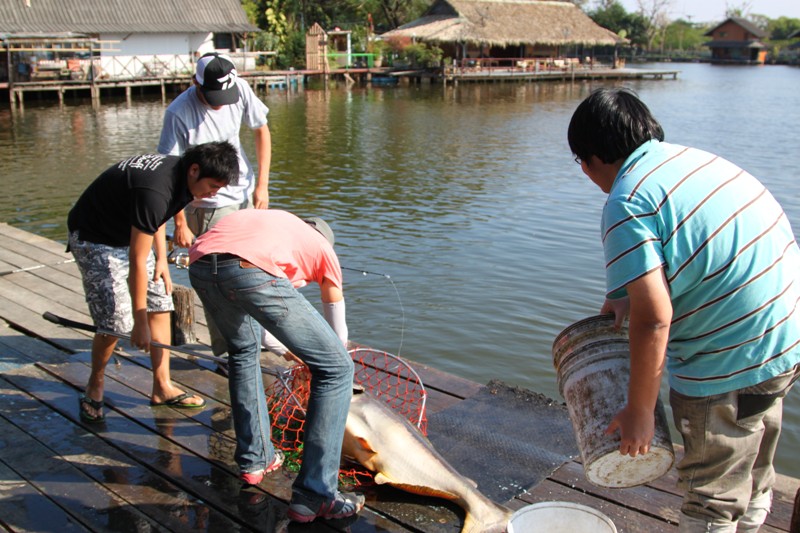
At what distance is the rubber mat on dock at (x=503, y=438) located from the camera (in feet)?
11.9

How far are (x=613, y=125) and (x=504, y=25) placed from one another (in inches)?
1992

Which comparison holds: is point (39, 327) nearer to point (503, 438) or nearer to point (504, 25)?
point (503, 438)

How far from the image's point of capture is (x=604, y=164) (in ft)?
7.76

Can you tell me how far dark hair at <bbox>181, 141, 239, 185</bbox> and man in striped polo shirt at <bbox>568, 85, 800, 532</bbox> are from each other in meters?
1.65

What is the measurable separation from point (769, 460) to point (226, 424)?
109 inches

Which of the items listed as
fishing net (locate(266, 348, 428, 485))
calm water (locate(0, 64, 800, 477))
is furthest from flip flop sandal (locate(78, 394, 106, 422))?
calm water (locate(0, 64, 800, 477))

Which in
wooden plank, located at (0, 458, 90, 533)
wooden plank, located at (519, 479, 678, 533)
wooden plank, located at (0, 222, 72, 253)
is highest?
wooden plank, located at (0, 222, 72, 253)

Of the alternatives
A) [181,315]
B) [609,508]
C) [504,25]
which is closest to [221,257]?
[609,508]

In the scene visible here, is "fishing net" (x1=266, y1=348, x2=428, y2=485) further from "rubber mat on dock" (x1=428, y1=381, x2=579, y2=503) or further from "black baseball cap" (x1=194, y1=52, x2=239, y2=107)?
"black baseball cap" (x1=194, y1=52, x2=239, y2=107)

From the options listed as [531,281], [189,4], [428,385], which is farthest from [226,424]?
[189,4]

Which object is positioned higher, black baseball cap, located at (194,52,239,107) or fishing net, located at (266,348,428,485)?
black baseball cap, located at (194,52,239,107)

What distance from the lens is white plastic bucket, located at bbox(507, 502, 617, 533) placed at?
2.71 m

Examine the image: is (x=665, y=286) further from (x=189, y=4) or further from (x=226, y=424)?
(x=189, y=4)

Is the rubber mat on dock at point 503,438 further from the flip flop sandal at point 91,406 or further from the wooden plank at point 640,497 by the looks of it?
the flip flop sandal at point 91,406
